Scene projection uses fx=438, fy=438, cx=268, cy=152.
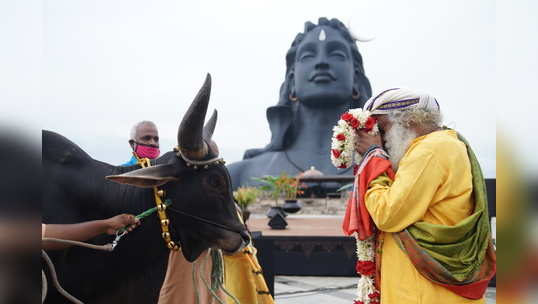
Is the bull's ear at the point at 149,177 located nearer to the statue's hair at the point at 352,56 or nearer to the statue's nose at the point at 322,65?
the statue's nose at the point at 322,65

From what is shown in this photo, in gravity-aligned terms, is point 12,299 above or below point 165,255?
above

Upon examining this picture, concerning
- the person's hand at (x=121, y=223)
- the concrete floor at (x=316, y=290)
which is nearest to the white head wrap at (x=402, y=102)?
the person's hand at (x=121, y=223)

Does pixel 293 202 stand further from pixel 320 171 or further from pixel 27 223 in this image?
pixel 27 223

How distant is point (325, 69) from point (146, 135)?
490 inches

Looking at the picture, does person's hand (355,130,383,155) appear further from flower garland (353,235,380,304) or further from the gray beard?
flower garland (353,235,380,304)

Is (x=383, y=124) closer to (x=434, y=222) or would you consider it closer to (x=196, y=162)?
(x=434, y=222)

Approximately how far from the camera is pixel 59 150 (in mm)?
2000

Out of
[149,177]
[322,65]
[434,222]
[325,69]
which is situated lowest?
[434,222]

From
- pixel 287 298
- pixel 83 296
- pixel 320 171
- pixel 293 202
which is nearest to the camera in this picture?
pixel 83 296

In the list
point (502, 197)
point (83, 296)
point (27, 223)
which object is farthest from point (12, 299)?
point (83, 296)

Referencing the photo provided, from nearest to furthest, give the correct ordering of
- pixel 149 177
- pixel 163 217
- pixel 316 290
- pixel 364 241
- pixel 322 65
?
1. pixel 149 177
2. pixel 163 217
3. pixel 364 241
4. pixel 316 290
5. pixel 322 65

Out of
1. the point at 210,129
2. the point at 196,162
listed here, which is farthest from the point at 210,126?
the point at 196,162

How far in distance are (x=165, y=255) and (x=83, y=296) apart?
409 millimetres

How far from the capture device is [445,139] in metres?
2.05
